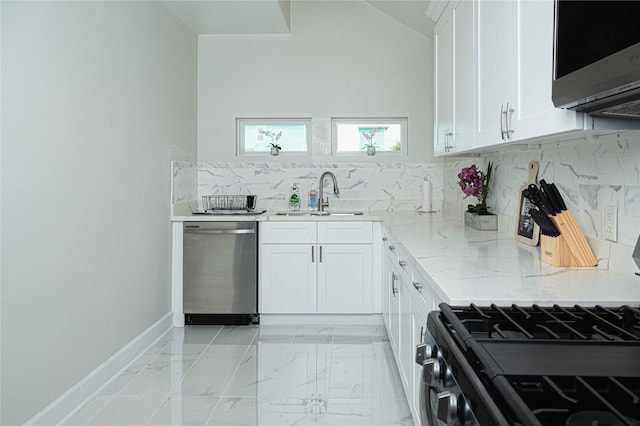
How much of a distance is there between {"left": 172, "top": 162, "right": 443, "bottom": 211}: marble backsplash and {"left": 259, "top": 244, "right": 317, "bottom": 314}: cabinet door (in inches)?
29.8

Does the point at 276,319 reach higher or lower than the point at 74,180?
lower

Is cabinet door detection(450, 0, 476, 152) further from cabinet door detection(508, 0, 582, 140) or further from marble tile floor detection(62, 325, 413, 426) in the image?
marble tile floor detection(62, 325, 413, 426)

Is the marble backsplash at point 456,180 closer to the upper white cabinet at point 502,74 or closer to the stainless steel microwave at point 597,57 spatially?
the upper white cabinet at point 502,74

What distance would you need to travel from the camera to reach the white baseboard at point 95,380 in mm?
2387

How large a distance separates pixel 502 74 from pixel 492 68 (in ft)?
0.50

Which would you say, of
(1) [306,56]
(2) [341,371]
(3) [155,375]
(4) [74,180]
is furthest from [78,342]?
(1) [306,56]

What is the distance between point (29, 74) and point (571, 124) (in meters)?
2.13

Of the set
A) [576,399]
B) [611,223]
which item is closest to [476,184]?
[611,223]

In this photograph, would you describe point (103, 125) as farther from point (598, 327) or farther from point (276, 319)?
point (598, 327)

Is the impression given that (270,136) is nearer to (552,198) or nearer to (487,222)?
(487,222)

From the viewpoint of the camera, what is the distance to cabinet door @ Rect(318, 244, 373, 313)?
4.13 metres

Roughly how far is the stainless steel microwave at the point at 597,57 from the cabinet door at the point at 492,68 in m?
0.58

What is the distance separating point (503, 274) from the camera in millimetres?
1820

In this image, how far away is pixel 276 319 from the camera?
4.20 metres
